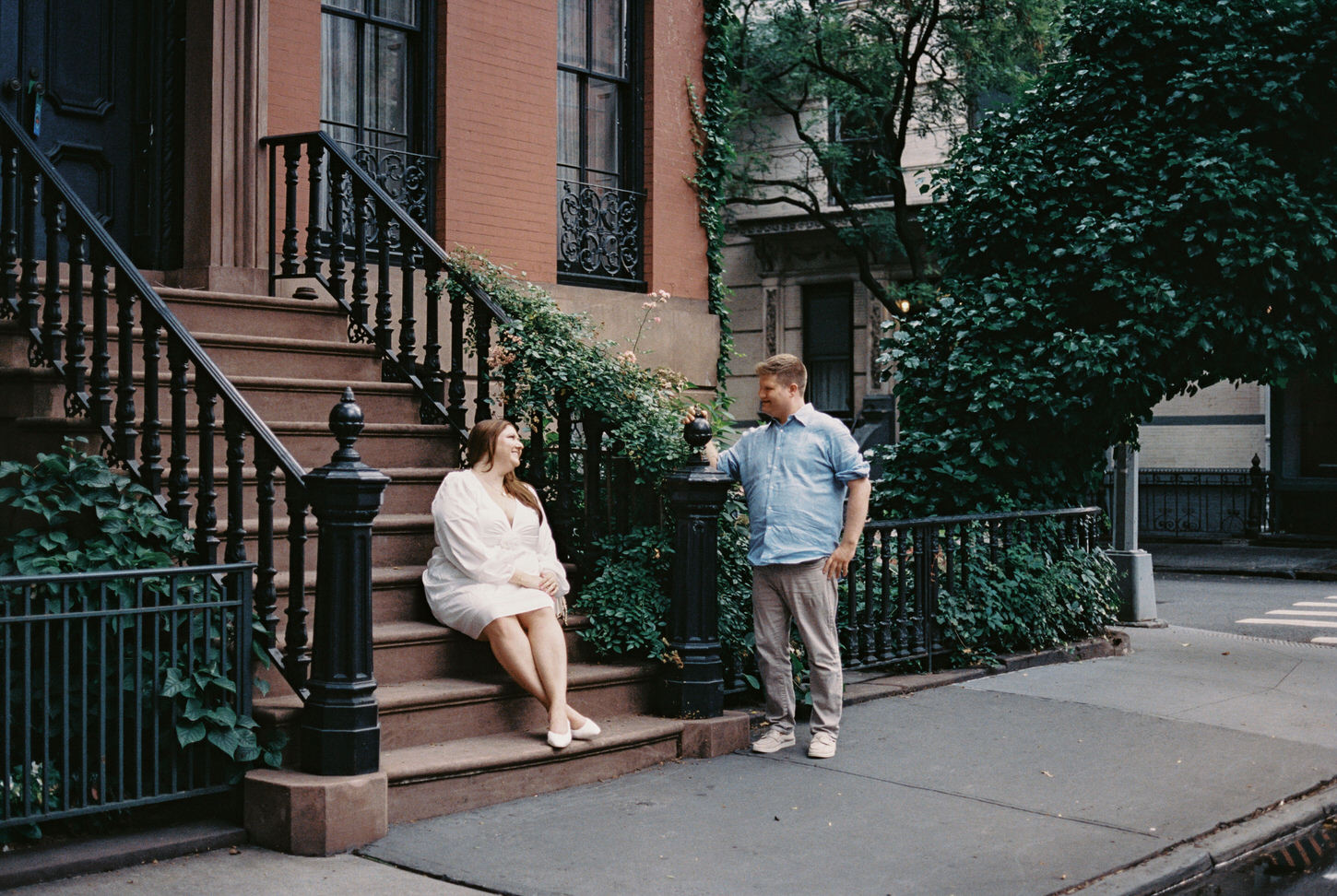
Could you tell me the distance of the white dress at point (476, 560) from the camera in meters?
6.33

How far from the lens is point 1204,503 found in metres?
24.8

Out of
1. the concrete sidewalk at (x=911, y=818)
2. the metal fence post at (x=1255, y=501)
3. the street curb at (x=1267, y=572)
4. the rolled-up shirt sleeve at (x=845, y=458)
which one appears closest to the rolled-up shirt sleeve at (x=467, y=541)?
the concrete sidewalk at (x=911, y=818)

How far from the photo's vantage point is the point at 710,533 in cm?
700

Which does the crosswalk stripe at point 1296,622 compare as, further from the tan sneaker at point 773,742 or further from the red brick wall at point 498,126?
the tan sneaker at point 773,742

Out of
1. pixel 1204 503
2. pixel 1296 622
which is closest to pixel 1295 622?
pixel 1296 622

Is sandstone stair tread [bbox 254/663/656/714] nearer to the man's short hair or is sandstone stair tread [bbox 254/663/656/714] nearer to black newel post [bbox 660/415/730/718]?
black newel post [bbox 660/415/730/718]

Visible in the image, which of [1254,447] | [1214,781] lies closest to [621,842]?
[1214,781]

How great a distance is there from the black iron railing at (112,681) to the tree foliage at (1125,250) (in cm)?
695

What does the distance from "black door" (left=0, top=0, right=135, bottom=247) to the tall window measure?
19208 mm

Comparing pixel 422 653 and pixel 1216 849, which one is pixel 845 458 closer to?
pixel 422 653

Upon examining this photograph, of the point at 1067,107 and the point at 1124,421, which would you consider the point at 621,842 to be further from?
the point at 1067,107

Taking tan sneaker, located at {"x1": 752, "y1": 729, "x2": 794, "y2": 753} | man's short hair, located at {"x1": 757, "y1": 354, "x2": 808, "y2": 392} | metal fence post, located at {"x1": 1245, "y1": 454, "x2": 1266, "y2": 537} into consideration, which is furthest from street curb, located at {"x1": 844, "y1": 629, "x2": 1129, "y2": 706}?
metal fence post, located at {"x1": 1245, "y1": 454, "x2": 1266, "y2": 537}

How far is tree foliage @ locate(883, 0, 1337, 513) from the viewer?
10.4 metres

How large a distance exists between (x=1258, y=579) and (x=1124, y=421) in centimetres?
882
